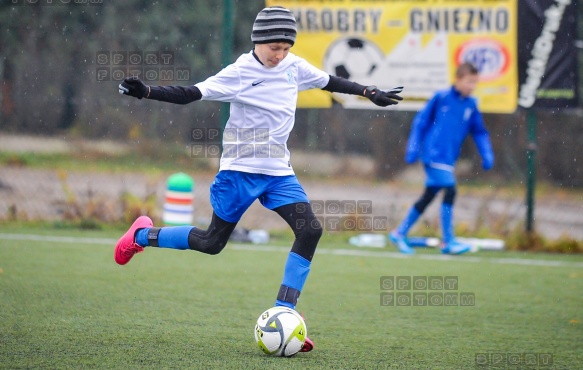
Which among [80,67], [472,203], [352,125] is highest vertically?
[80,67]

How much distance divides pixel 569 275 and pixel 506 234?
2.10m

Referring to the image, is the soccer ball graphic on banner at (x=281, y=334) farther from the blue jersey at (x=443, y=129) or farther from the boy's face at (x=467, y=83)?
the boy's face at (x=467, y=83)

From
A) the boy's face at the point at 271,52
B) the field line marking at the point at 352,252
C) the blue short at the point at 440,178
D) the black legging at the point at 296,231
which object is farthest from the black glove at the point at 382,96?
the blue short at the point at 440,178

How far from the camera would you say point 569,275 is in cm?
818

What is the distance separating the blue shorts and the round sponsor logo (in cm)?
551

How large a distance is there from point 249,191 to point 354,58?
212 inches

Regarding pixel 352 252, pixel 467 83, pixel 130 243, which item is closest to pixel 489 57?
pixel 467 83

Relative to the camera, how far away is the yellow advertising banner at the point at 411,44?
9922mm

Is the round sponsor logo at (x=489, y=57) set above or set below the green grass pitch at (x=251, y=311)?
above

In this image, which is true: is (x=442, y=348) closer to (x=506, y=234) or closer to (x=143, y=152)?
(x=506, y=234)

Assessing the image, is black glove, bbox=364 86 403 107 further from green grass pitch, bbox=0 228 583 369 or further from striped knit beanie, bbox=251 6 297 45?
green grass pitch, bbox=0 228 583 369

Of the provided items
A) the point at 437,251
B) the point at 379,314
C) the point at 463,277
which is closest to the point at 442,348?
the point at 379,314

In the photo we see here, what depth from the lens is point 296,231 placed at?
4.86m

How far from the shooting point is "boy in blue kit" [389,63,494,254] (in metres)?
9.15
